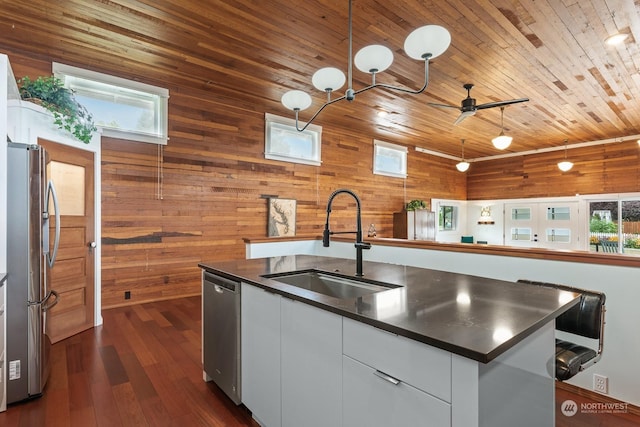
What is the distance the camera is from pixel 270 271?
2.19 meters

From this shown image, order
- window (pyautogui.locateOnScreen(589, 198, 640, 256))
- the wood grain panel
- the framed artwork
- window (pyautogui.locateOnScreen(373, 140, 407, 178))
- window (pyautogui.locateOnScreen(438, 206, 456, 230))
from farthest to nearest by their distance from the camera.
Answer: window (pyautogui.locateOnScreen(438, 206, 456, 230)) < window (pyautogui.locateOnScreen(373, 140, 407, 178)) < window (pyautogui.locateOnScreen(589, 198, 640, 256)) < the framed artwork < the wood grain panel

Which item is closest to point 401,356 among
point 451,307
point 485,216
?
point 451,307

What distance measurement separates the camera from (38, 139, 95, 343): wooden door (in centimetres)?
315

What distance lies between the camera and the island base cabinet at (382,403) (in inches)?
40.9

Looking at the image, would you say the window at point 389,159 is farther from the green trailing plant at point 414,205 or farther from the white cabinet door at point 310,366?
the white cabinet door at point 310,366

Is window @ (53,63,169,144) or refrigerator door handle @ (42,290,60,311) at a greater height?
window @ (53,63,169,144)

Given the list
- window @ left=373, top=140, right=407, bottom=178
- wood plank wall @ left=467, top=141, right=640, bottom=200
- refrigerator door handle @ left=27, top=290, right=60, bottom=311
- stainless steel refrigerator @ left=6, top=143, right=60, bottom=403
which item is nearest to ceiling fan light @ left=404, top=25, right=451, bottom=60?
stainless steel refrigerator @ left=6, top=143, right=60, bottom=403

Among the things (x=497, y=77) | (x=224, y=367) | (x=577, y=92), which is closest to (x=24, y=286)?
(x=224, y=367)

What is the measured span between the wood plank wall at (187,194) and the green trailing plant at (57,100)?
3.97ft

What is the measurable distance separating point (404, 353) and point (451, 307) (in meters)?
0.34

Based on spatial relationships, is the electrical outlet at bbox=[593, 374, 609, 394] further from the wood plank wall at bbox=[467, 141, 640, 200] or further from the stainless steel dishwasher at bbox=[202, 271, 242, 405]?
the wood plank wall at bbox=[467, 141, 640, 200]

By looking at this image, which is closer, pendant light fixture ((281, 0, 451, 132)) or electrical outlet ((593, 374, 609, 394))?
pendant light fixture ((281, 0, 451, 132))

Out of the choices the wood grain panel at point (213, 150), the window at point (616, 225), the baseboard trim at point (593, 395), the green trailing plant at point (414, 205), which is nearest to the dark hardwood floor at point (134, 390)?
the baseboard trim at point (593, 395)

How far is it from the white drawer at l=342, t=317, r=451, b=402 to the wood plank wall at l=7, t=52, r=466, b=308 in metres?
4.04
